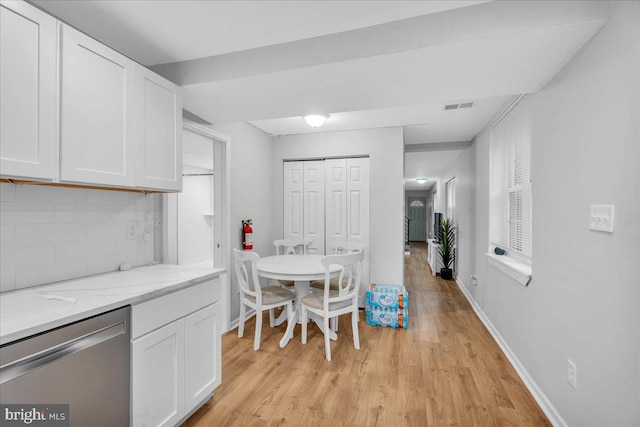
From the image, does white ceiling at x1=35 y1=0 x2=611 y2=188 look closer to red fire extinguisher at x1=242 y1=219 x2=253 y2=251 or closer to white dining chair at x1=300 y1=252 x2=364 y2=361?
white dining chair at x1=300 y1=252 x2=364 y2=361

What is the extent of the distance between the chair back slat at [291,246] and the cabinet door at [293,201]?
0.16m

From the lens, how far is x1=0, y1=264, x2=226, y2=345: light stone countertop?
3.47ft

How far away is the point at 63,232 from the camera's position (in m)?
1.66

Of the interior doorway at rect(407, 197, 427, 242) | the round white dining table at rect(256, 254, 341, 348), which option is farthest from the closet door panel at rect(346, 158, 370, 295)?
the interior doorway at rect(407, 197, 427, 242)

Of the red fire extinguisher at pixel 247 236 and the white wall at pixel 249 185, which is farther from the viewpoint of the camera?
the red fire extinguisher at pixel 247 236

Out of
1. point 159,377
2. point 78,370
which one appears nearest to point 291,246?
point 159,377

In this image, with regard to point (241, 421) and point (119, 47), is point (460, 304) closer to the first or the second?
point (241, 421)

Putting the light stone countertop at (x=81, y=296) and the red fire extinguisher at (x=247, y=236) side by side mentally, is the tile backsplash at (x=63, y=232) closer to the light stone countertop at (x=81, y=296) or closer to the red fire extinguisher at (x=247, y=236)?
the light stone countertop at (x=81, y=296)

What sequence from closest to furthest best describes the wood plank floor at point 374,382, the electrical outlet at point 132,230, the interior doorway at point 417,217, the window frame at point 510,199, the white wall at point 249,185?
the wood plank floor at point 374,382 < the electrical outlet at point 132,230 < the window frame at point 510,199 < the white wall at point 249,185 < the interior doorway at point 417,217

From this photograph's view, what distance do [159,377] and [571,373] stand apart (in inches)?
90.5

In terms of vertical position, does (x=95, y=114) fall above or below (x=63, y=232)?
above

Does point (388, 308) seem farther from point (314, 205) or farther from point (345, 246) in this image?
point (314, 205)

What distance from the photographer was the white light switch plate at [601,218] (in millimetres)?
1318

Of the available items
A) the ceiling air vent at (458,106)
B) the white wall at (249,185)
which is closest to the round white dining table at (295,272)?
the white wall at (249,185)
